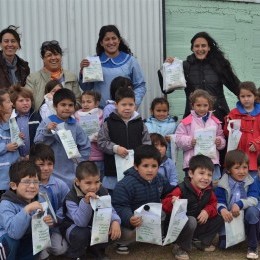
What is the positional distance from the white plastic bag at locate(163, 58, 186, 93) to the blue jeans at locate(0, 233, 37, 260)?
9.02 ft

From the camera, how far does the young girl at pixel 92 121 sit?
6.31 m

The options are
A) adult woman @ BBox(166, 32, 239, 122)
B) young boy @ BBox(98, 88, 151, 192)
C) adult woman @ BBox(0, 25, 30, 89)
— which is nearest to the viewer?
young boy @ BBox(98, 88, 151, 192)

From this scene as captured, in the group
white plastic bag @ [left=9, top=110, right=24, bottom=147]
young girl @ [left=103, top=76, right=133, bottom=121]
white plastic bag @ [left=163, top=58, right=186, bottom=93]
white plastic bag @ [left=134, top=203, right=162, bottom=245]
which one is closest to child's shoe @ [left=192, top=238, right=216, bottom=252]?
white plastic bag @ [left=134, top=203, right=162, bottom=245]

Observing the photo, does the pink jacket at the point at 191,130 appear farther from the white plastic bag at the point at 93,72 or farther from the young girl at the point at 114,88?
the white plastic bag at the point at 93,72

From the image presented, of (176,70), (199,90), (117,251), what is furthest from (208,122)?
(117,251)

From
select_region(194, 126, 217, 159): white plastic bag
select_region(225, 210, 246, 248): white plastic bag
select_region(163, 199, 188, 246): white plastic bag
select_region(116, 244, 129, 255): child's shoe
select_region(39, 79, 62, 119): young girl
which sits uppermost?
select_region(39, 79, 62, 119): young girl

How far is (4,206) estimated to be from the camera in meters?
4.81

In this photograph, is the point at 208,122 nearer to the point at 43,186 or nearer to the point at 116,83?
the point at 116,83

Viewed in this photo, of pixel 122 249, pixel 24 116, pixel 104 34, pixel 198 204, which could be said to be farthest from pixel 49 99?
pixel 198 204

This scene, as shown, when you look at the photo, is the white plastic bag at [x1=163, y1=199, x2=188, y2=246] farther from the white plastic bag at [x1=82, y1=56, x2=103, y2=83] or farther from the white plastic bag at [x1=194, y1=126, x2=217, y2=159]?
the white plastic bag at [x1=82, y1=56, x2=103, y2=83]

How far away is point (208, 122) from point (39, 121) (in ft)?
6.19

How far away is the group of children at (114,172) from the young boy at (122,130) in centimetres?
1

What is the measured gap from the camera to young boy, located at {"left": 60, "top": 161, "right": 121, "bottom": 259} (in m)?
5.07

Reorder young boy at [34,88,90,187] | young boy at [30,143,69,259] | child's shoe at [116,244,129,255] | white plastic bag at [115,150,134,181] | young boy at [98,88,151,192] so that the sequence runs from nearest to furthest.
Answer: young boy at [30,143,69,259] → child's shoe at [116,244,129,255] → young boy at [34,88,90,187] → white plastic bag at [115,150,134,181] → young boy at [98,88,151,192]
